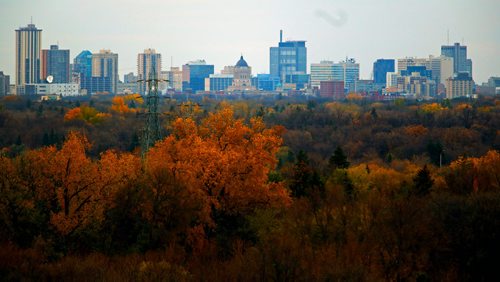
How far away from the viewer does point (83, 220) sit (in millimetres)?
27484

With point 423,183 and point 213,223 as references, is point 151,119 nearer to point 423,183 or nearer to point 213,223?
point 213,223

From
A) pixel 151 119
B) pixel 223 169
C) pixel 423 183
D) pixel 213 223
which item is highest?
pixel 151 119

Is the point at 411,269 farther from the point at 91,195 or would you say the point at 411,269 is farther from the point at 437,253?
the point at 91,195

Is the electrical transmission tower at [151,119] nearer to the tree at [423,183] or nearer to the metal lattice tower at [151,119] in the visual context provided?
the metal lattice tower at [151,119]

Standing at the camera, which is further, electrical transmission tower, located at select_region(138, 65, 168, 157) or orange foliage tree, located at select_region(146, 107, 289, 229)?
electrical transmission tower, located at select_region(138, 65, 168, 157)

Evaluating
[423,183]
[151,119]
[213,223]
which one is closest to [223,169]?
[213,223]

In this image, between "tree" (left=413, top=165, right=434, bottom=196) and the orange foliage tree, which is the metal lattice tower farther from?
"tree" (left=413, top=165, right=434, bottom=196)

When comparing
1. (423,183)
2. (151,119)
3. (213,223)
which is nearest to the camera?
(213,223)

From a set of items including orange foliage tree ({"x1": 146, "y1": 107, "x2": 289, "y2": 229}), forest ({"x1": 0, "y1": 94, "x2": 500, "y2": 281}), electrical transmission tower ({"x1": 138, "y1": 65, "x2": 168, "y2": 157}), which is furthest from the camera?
electrical transmission tower ({"x1": 138, "y1": 65, "x2": 168, "y2": 157})

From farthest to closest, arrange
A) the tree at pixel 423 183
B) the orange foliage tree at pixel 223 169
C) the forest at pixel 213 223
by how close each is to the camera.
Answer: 1. the tree at pixel 423 183
2. the orange foliage tree at pixel 223 169
3. the forest at pixel 213 223

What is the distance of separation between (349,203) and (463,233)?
15.6ft

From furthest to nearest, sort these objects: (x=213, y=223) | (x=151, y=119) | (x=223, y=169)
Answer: (x=151, y=119)
(x=223, y=169)
(x=213, y=223)

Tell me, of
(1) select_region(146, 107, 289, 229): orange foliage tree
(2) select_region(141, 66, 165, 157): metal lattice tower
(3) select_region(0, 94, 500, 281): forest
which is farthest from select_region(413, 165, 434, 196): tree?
(2) select_region(141, 66, 165, 157): metal lattice tower

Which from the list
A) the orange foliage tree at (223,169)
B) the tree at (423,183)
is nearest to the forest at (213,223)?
the orange foliage tree at (223,169)
